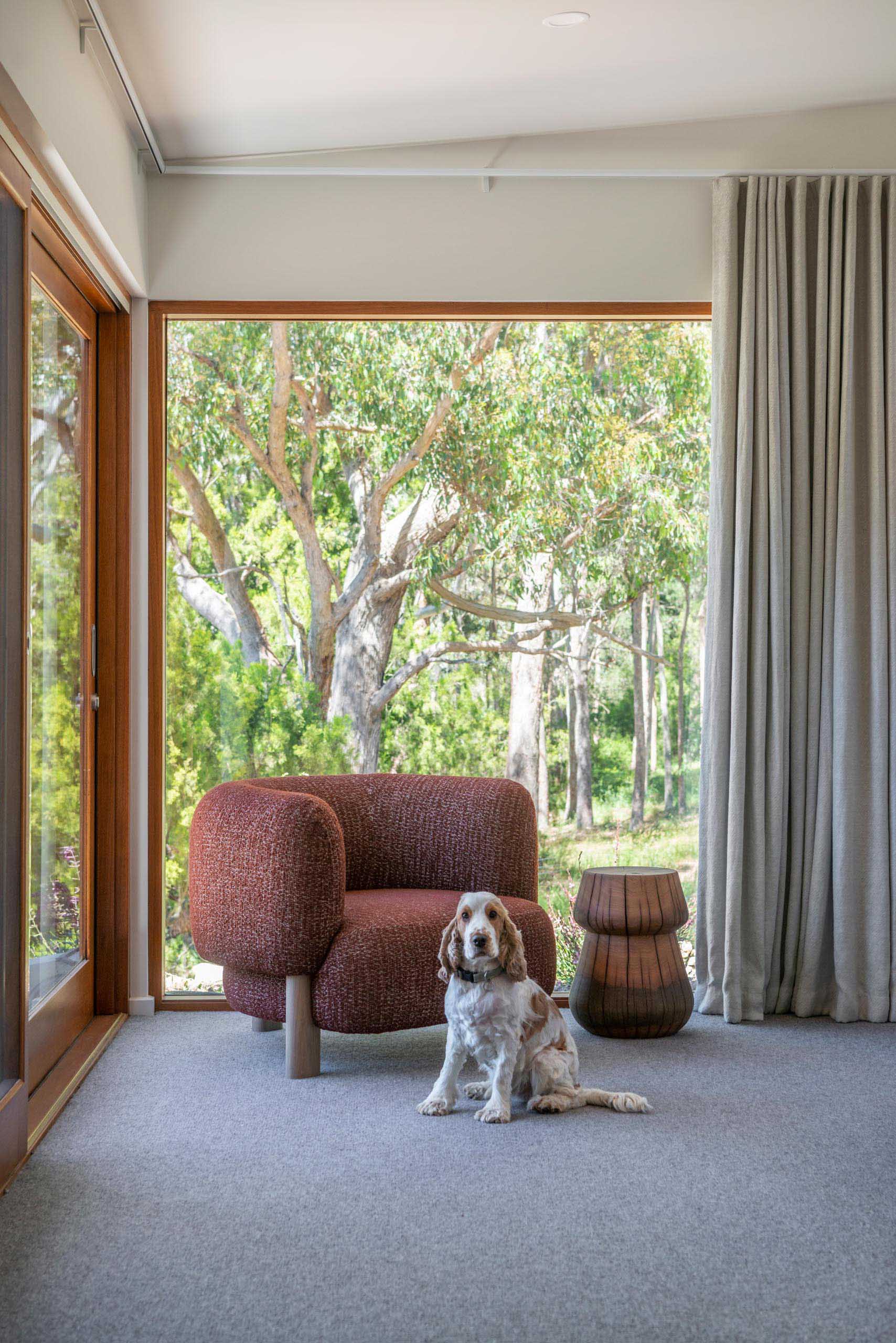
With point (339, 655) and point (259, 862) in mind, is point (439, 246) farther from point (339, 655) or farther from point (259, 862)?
point (259, 862)

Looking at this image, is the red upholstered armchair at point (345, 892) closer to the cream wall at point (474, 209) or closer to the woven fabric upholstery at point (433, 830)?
the woven fabric upholstery at point (433, 830)

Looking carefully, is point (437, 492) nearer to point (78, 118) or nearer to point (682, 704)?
point (682, 704)

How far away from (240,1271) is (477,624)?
2.72 m

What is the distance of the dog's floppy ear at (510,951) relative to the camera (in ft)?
8.52

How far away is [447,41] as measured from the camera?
2930 millimetres

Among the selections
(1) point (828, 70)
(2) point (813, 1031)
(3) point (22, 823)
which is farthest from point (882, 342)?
(3) point (22, 823)

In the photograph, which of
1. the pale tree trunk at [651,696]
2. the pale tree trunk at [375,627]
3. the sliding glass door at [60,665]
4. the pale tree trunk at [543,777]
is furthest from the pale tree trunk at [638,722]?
the sliding glass door at [60,665]

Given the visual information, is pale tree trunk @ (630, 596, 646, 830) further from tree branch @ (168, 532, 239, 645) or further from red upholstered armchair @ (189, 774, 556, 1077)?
tree branch @ (168, 532, 239, 645)

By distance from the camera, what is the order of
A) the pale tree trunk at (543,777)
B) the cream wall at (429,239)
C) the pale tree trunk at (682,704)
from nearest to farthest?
the cream wall at (429,239), the pale tree trunk at (682,704), the pale tree trunk at (543,777)

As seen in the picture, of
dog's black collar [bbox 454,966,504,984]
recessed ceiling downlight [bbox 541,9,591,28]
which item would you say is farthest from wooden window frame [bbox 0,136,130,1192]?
recessed ceiling downlight [bbox 541,9,591,28]

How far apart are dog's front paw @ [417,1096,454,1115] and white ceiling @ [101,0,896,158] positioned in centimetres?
256

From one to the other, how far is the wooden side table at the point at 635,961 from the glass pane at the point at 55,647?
148 cm

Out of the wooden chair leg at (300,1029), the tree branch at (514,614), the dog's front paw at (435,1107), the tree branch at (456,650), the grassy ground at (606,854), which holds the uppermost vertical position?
the tree branch at (514,614)

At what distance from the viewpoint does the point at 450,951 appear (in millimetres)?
2621
